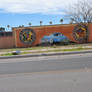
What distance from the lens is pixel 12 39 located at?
23.6 meters

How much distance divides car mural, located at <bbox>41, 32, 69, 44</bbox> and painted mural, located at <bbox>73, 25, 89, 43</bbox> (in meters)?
1.32

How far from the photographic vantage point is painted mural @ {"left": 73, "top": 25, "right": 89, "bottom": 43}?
919 inches

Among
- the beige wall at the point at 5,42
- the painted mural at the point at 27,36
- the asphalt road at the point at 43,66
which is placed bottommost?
the asphalt road at the point at 43,66

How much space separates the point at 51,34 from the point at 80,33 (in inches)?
148

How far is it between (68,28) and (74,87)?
18.5 m

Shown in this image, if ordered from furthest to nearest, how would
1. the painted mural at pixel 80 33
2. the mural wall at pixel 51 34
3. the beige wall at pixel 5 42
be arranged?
the beige wall at pixel 5 42 < the painted mural at pixel 80 33 < the mural wall at pixel 51 34

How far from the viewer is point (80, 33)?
23.5 meters

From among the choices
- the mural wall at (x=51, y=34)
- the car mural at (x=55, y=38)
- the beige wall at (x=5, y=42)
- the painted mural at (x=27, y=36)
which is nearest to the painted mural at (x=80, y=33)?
the mural wall at (x=51, y=34)

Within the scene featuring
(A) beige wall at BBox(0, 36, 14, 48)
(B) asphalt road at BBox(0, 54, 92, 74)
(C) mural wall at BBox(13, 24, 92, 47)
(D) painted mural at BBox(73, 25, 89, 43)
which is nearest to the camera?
(B) asphalt road at BBox(0, 54, 92, 74)

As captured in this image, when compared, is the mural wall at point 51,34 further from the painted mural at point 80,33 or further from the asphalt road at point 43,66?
the asphalt road at point 43,66

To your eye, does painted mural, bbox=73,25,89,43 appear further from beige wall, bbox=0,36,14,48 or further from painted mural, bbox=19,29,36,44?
beige wall, bbox=0,36,14,48

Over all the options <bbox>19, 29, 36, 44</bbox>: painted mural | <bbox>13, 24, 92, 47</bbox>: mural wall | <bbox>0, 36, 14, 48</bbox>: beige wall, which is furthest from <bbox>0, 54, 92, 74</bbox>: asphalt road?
<bbox>0, 36, 14, 48</bbox>: beige wall

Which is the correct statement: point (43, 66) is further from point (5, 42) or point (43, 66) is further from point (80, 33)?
point (5, 42)

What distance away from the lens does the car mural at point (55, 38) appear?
2314cm
